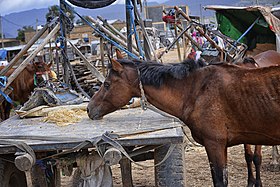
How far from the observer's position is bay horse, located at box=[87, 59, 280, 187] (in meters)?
4.14

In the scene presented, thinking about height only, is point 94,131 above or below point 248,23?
below

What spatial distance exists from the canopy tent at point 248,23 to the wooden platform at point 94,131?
3781mm

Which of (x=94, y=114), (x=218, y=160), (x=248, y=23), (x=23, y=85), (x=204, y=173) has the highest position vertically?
(x=248, y=23)

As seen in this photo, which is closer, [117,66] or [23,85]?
[117,66]

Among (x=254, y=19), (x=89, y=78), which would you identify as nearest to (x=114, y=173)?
(x=254, y=19)

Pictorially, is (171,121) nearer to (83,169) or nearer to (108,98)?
(108,98)

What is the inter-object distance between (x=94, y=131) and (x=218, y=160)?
119 centimetres

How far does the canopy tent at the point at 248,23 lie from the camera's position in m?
8.23

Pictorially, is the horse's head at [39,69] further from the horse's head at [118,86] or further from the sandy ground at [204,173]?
the horse's head at [118,86]

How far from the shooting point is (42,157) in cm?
439

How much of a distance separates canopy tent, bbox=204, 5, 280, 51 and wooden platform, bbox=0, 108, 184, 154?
378 cm

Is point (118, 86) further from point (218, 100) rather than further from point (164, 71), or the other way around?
point (218, 100)

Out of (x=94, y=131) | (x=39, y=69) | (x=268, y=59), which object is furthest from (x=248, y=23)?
(x=94, y=131)

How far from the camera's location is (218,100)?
13.7 feet
